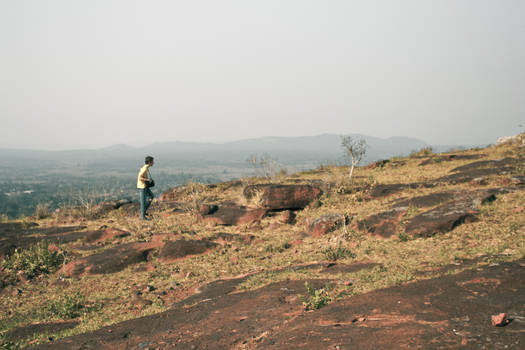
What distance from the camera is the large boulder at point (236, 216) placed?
1250 centimetres

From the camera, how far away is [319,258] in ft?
27.3

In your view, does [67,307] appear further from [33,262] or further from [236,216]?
[236,216]

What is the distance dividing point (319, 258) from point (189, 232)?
562 centimetres

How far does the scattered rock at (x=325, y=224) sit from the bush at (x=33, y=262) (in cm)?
816

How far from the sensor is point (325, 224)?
1015 cm

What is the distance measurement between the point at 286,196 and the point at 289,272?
227 inches

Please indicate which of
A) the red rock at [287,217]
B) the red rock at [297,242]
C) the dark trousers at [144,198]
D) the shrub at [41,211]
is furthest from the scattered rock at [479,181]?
the shrub at [41,211]

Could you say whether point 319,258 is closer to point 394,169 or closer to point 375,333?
point 375,333

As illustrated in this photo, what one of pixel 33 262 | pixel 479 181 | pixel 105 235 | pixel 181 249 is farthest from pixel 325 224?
pixel 33 262

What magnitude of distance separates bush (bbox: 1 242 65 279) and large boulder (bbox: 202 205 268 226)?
5.40 metres

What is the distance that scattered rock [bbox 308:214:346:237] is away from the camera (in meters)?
10.1

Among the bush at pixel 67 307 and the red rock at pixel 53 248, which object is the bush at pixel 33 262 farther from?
the bush at pixel 67 307

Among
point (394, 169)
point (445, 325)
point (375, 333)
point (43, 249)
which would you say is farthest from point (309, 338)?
point (394, 169)

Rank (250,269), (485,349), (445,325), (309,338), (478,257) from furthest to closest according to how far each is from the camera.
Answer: (250,269) < (478,257) < (309,338) < (445,325) < (485,349)
